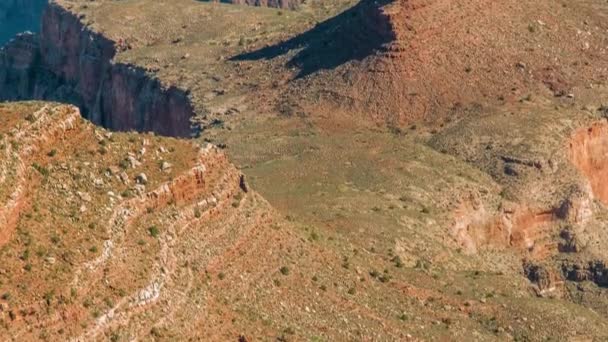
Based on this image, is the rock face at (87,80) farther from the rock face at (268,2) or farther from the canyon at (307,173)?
the rock face at (268,2)

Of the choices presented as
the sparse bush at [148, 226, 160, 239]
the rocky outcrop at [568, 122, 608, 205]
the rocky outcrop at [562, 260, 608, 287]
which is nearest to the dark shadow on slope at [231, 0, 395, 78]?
the rocky outcrop at [568, 122, 608, 205]

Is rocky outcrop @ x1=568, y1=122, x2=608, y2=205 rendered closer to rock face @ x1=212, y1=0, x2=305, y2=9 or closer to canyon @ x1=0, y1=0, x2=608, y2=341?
canyon @ x1=0, y1=0, x2=608, y2=341

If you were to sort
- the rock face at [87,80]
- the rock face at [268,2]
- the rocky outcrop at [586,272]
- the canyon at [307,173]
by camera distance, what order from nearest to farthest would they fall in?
the canyon at [307,173] → the rocky outcrop at [586,272] → the rock face at [87,80] → the rock face at [268,2]

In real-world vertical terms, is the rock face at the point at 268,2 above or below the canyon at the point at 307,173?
below

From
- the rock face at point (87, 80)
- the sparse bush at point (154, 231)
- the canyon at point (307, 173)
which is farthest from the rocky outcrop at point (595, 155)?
the sparse bush at point (154, 231)

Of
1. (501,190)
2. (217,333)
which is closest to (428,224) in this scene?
(501,190)

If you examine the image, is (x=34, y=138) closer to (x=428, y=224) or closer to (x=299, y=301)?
(x=299, y=301)
